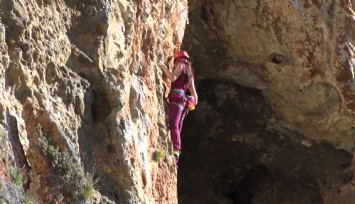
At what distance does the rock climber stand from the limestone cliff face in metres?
0.14

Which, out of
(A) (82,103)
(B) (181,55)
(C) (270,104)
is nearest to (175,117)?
(B) (181,55)

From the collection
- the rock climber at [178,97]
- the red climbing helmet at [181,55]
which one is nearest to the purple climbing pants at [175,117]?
the rock climber at [178,97]

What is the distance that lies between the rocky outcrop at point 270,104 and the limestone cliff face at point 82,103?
3.06 metres

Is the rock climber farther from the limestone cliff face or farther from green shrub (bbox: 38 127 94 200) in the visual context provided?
green shrub (bbox: 38 127 94 200)

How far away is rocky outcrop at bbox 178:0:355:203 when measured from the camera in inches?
429

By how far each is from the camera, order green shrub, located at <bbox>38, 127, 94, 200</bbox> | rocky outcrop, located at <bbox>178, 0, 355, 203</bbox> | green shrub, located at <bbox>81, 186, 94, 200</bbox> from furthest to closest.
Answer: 1. rocky outcrop, located at <bbox>178, 0, 355, 203</bbox>
2. green shrub, located at <bbox>81, 186, 94, 200</bbox>
3. green shrub, located at <bbox>38, 127, 94, 200</bbox>

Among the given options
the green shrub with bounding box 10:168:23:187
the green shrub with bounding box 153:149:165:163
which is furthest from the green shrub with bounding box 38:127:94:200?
the green shrub with bounding box 153:149:165:163

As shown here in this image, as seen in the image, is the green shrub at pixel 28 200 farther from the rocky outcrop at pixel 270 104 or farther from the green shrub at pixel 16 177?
the rocky outcrop at pixel 270 104

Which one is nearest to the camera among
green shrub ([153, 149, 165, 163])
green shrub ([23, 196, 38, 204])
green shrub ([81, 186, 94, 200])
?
green shrub ([23, 196, 38, 204])

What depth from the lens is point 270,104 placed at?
12203mm

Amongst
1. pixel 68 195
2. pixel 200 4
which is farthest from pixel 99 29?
pixel 200 4

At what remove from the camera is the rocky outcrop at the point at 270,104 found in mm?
10898

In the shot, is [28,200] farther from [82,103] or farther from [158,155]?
[158,155]

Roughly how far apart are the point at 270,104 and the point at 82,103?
19.5ft
